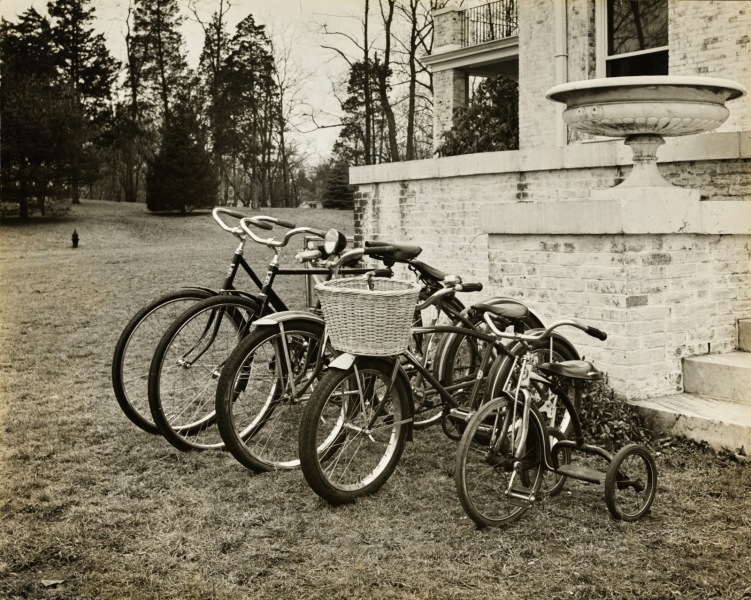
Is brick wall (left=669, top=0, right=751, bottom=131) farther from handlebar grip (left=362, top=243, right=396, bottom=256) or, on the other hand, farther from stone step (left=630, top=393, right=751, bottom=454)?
handlebar grip (left=362, top=243, right=396, bottom=256)

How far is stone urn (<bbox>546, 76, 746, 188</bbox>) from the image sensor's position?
204 inches

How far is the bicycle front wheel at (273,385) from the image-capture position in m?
3.99

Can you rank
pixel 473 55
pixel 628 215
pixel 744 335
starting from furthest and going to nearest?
pixel 473 55 → pixel 744 335 → pixel 628 215

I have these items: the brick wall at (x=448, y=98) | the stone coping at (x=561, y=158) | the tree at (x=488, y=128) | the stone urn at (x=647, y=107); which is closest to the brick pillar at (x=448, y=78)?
the brick wall at (x=448, y=98)

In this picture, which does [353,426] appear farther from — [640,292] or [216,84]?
[216,84]

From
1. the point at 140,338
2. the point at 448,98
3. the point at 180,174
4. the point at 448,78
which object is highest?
the point at 448,78

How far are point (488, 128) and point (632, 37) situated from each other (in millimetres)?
5223

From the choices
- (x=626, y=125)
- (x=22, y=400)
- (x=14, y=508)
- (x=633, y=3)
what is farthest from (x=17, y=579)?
(x=633, y=3)

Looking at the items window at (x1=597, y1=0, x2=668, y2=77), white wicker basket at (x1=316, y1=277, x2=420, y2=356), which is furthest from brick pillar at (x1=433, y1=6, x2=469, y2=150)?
white wicker basket at (x1=316, y1=277, x2=420, y2=356)

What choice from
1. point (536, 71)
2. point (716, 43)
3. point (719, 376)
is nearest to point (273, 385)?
point (719, 376)

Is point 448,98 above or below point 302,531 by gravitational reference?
above

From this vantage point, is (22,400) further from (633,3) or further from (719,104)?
(633,3)

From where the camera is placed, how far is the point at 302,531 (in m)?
3.49

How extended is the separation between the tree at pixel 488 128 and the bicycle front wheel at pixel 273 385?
37.2ft
